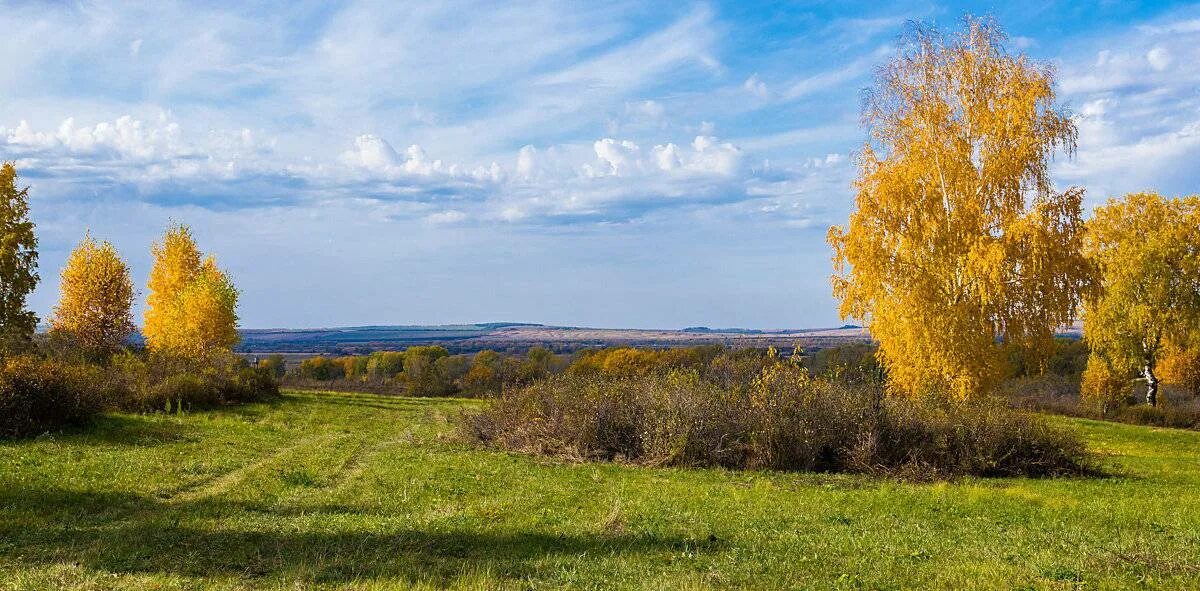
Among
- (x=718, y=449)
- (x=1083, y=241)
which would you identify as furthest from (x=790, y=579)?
(x=1083, y=241)

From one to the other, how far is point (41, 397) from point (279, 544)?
47.0 ft

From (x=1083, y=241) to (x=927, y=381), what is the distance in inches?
231

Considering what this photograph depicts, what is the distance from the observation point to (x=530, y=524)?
10.2 metres

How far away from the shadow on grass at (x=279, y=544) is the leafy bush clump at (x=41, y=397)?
8.96 metres

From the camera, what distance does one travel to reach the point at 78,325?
148ft

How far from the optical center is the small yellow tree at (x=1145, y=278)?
39.8 meters

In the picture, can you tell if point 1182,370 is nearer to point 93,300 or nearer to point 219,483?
point 219,483

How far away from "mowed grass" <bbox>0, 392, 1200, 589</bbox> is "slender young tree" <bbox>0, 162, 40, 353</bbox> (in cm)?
1133

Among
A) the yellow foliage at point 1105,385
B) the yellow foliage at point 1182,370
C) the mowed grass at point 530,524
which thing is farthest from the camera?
the yellow foliage at point 1182,370

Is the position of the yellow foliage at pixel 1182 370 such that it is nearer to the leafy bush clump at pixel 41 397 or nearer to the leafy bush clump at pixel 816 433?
the leafy bush clump at pixel 816 433

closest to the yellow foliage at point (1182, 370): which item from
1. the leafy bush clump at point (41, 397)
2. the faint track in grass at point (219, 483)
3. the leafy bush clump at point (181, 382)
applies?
the leafy bush clump at point (181, 382)

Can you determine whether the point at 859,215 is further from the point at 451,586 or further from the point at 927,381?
the point at 451,586

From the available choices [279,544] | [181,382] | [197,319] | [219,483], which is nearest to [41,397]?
[219,483]

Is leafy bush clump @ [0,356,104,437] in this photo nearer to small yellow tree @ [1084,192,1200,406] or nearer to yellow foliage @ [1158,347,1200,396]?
small yellow tree @ [1084,192,1200,406]
